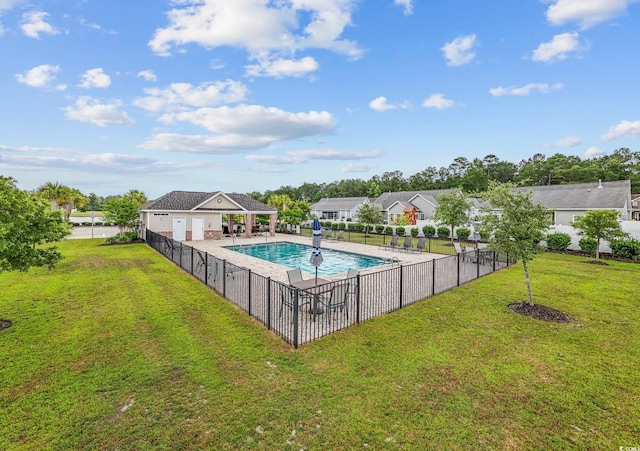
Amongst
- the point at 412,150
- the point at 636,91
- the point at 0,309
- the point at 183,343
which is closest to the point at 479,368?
the point at 183,343

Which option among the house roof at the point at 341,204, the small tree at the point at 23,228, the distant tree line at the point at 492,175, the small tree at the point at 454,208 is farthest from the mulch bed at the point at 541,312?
the distant tree line at the point at 492,175

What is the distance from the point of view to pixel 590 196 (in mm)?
28969

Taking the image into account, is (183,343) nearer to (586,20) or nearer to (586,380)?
(586,380)

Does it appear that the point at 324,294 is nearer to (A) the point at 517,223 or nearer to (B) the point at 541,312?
(A) the point at 517,223

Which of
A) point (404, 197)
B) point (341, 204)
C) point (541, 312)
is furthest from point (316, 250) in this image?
point (404, 197)

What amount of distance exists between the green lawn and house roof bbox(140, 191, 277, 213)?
54.9 ft

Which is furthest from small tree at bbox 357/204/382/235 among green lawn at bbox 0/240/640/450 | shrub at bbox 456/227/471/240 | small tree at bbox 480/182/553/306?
green lawn at bbox 0/240/640/450

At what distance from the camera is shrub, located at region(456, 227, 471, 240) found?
2425 centimetres

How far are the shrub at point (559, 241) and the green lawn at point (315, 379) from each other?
11.2 m

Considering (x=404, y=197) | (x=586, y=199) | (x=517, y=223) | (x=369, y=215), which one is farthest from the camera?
(x=404, y=197)

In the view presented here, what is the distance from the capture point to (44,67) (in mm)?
15438

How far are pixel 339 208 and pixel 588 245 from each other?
3725 centimetres

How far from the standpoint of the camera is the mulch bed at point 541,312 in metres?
7.25

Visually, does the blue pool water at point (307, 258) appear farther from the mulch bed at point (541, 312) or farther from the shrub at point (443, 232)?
the shrub at point (443, 232)
